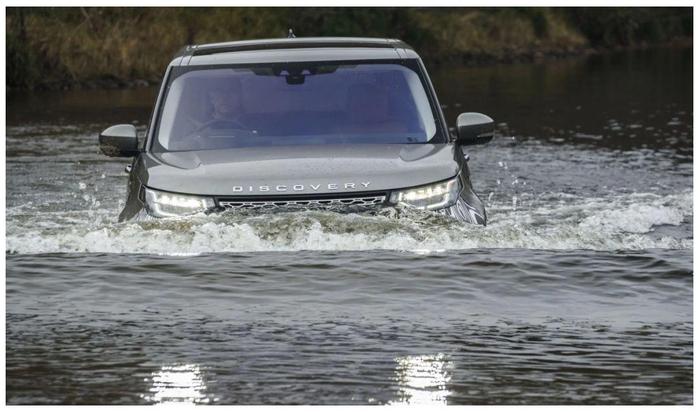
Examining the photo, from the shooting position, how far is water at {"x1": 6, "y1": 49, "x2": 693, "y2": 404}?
259 inches

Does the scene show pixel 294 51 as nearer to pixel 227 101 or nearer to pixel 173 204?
pixel 227 101

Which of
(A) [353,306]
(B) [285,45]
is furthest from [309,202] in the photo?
(B) [285,45]

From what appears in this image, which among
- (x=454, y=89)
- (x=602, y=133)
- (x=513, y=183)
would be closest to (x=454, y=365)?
(x=513, y=183)

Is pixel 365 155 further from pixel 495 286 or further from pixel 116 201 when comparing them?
pixel 116 201

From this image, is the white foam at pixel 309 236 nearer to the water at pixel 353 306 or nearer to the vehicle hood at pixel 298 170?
the water at pixel 353 306

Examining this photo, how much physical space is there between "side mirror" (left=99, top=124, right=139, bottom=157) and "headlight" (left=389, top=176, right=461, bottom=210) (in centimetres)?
177

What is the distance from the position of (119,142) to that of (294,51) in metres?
1.38

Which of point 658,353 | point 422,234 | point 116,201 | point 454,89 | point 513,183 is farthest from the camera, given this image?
point 454,89

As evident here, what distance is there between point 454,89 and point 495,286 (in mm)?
24535

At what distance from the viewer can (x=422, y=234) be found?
944 cm

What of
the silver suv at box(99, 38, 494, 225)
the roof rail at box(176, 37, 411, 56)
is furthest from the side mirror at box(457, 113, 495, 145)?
the roof rail at box(176, 37, 411, 56)

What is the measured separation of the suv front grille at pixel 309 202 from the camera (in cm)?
912

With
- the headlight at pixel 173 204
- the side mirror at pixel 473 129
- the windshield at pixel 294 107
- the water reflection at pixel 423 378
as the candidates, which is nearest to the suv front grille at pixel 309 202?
the headlight at pixel 173 204

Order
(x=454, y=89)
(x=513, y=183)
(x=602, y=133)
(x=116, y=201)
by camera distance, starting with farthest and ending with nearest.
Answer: (x=454, y=89) < (x=602, y=133) < (x=513, y=183) < (x=116, y=201)
